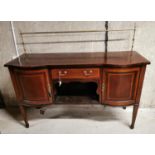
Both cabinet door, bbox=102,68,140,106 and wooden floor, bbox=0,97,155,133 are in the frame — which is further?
wooden floor, bbox=0,97,155,133

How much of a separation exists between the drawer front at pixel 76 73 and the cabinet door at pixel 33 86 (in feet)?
0.35

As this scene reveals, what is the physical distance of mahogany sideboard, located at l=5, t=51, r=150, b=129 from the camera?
1342mm

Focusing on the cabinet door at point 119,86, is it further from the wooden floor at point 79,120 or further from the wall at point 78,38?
the wall at point 78,38

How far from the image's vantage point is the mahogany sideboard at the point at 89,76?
1.34m

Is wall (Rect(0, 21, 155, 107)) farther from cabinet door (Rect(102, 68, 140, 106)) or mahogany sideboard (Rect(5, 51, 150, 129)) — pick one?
cabinet door (Rect(102, 68, 140, 106))

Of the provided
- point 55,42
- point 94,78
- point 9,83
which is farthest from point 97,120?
point 9,83

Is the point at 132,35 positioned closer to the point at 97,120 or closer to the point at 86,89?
the point at 86,89

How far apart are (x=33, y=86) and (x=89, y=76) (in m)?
0.61

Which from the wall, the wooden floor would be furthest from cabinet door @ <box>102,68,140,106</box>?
the wall

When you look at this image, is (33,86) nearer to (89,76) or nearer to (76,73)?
(76,73)

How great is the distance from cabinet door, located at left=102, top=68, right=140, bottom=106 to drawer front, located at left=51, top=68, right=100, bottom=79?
0.10 m

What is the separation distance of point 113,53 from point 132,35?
0.33m

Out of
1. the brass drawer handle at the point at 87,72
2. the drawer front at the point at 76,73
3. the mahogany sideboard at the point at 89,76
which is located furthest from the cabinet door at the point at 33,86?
the brass drawer handle at the point at 87,72

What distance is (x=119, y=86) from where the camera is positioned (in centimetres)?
142
